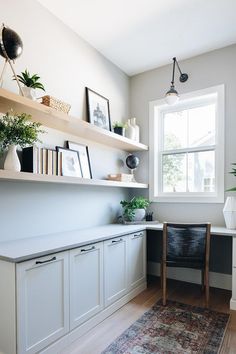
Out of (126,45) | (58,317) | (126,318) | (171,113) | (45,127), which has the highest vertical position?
(126,45)

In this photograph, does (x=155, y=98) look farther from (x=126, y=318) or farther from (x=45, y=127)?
(x=126, y=318)

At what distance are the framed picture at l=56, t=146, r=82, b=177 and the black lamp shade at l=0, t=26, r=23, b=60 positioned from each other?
2.97 feet

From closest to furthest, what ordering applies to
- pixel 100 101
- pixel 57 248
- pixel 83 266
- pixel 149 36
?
pixel 57 248 → pixel 83 266 → pixel 149 36 → pixel 100 101

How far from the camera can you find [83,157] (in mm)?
2865

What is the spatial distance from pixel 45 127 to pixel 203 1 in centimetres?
196

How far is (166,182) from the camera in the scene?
3.65 m

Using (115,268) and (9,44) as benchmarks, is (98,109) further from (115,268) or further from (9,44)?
(115,268)

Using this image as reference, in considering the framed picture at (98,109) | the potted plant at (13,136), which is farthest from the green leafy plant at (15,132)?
the framed picture at (98,109)

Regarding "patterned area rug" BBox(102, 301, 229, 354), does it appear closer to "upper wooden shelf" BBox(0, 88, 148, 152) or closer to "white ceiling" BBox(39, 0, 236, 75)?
"upper wooden shelf" BBox(0, 88, 148, 152)

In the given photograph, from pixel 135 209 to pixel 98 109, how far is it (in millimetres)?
1398

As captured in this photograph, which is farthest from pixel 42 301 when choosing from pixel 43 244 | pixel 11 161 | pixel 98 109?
pixel 98 109

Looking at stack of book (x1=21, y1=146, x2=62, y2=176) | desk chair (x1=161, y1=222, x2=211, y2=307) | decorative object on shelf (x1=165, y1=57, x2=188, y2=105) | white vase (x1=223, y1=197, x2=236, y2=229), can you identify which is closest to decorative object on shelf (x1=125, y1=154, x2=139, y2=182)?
decorative object on shelf (x1=165, y1=57, x2=188, y2=105)

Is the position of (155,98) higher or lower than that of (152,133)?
higher

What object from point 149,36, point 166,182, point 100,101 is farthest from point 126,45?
point 166,182
